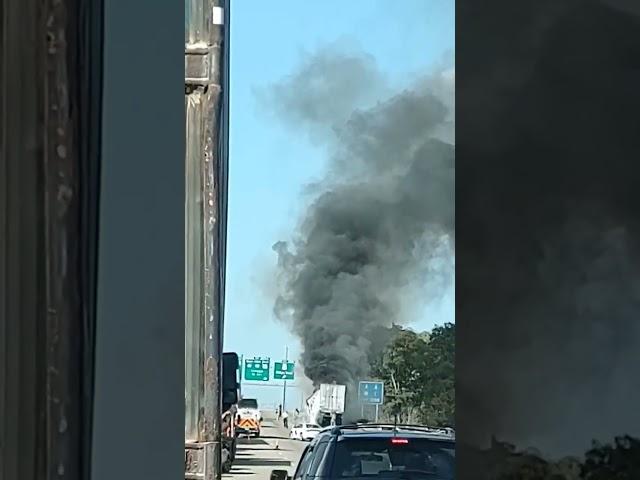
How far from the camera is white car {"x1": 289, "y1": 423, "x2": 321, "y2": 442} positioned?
1979 mm

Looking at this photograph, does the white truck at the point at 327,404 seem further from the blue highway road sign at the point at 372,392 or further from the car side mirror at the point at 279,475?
the car side mirror at the point at 279,475

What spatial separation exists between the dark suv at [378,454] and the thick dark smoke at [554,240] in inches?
7.0

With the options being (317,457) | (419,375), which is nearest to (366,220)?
(419,375)

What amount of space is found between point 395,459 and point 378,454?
0.04 m

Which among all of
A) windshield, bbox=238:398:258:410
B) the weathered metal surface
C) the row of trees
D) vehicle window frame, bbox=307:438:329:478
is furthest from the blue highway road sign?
the weathered metal surface

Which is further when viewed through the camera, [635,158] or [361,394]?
[361,394]

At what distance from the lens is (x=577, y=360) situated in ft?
5.14

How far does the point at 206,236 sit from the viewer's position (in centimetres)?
159

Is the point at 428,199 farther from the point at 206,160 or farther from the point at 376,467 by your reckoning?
the point at 376,467

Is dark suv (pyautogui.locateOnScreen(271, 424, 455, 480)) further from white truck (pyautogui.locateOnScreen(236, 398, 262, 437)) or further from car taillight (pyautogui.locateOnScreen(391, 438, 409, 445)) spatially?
white truck (pyautogui.locateOnScreen(236, 398, 262, 437))

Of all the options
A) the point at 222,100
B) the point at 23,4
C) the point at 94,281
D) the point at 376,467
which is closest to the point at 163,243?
the point at 94,281

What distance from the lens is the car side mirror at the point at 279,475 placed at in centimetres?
205

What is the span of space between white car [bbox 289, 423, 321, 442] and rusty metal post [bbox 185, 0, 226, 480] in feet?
1.08

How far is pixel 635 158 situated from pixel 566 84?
181 millimetres
